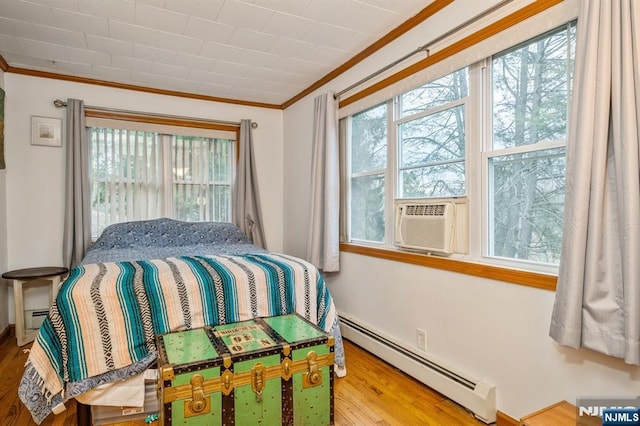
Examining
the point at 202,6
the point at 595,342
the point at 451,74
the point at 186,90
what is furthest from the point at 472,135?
the point at 186,90

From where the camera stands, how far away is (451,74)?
2223mm

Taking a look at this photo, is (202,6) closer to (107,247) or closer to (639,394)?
(107,247)

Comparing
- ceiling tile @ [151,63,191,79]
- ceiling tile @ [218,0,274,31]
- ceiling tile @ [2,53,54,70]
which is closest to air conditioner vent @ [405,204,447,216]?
ceiling tile @ [218,0,274,31]

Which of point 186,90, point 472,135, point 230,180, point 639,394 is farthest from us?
point 230,180

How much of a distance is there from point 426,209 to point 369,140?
0.98m

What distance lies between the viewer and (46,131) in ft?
11.0

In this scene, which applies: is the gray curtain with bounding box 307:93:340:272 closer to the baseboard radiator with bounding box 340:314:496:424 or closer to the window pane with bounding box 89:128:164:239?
the baseboard radiator with bounding box 340:314:496:424

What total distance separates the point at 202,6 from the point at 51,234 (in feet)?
8.43

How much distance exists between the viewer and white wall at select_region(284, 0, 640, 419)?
1522 mm

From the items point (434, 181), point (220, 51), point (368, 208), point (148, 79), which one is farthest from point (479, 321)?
point (148, 79)

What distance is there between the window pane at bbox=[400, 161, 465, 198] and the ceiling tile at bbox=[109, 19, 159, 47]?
2.07 metres

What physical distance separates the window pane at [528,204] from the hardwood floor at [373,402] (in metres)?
0.90

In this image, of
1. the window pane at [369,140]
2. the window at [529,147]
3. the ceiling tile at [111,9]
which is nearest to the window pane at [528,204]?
the window at [529,147]

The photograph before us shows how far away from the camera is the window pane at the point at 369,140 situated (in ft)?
9.32
